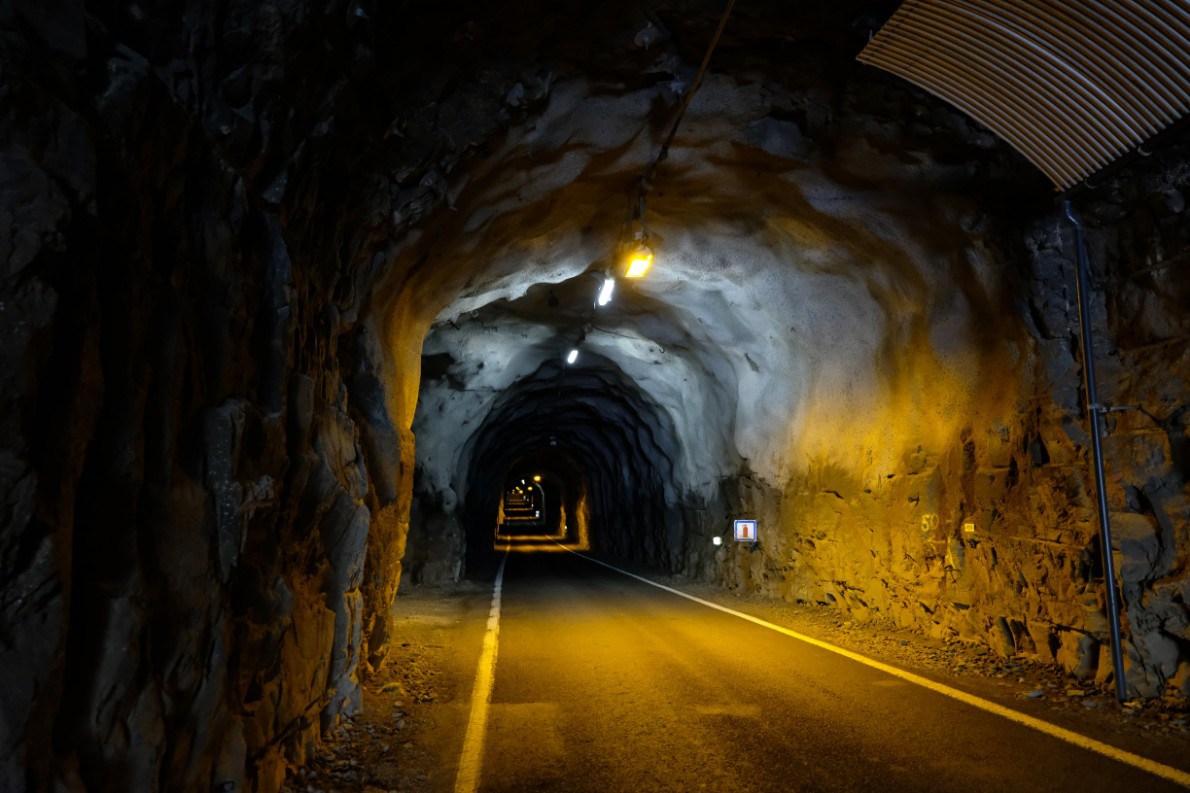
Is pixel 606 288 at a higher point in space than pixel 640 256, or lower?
higher

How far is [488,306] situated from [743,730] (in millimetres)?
10788

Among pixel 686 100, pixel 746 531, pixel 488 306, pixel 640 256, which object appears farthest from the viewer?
pixel 746 531

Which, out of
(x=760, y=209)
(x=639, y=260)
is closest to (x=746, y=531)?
(x=760, y=209)

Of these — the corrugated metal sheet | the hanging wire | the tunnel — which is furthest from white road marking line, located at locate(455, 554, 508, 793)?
the corrugated metal sheet

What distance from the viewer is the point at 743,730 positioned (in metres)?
Result: 5.76

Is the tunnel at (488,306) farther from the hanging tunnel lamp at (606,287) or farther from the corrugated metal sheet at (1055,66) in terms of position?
the hanging tunnel lamp at (606,287)

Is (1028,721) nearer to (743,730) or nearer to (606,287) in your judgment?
(743,730)

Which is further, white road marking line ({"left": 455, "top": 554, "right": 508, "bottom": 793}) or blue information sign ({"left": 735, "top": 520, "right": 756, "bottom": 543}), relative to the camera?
blue information sign ({"left": 735, "top": 520, "right": 756, "bottom": 543})

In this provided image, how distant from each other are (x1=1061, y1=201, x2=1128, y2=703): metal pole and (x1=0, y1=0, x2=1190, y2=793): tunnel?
4cm

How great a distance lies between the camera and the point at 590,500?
36.5 m

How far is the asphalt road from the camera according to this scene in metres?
4.75

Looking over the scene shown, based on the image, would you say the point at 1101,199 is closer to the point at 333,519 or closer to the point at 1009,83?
the point at 1009,83

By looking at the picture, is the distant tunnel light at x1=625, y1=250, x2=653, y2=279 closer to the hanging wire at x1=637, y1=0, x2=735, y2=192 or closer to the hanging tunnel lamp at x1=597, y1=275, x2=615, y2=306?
the hanging wire at x1=637, y1=0, x2=735, y2=192

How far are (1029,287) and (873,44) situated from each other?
318 cm
